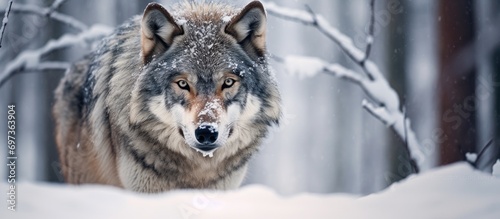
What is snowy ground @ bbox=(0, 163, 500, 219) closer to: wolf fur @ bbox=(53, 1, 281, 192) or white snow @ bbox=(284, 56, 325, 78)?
wolf fur @ bbox=(53, 1, 281, 192)

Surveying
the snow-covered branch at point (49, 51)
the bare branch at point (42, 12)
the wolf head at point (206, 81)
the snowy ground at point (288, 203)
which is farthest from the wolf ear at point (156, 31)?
the bare branch at point (42, 12)

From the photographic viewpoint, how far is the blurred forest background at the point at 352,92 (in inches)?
198

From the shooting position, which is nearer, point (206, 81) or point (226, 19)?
point (206, 81)

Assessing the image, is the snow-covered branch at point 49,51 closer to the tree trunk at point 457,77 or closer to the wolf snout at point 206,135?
the wolf snout at point 206,135

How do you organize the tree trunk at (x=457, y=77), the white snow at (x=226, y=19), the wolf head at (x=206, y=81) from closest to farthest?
the wolf head at (x=206, y=81)
the white snow at (x=226, y=19)
the tree trunk at (x=457, y=77)

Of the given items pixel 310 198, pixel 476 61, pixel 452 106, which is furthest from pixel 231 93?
pixel 476 61

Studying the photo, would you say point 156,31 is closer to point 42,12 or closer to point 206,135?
point 206,135

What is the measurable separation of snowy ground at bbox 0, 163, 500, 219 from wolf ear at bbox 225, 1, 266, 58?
3.57 feet

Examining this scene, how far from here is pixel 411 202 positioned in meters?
3.66

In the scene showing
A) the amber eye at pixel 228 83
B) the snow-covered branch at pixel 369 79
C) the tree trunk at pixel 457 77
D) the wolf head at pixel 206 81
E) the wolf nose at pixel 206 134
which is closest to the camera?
the wolf nose at pixel 206 134

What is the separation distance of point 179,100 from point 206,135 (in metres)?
0.37

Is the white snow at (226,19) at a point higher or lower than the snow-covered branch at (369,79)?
higher

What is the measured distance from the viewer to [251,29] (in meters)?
3.78

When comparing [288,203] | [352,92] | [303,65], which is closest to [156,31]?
[288,203]
